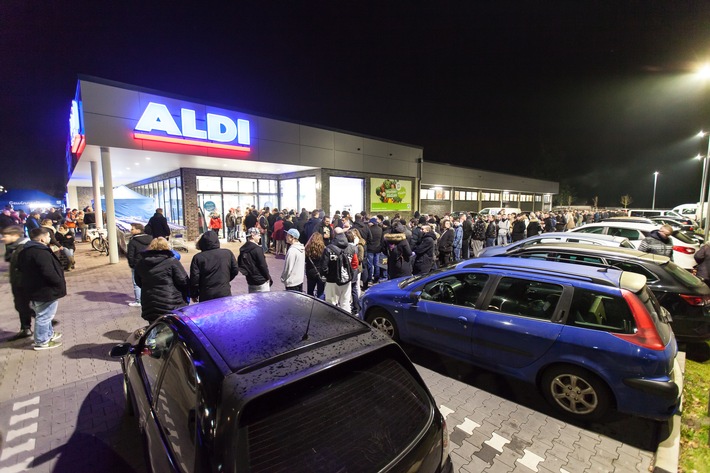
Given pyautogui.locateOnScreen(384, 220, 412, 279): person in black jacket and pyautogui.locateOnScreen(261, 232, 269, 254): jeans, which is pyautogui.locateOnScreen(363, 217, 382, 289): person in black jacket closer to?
pyautogui.locateOnScreen(384, 220, 412, 279): person in black jacket

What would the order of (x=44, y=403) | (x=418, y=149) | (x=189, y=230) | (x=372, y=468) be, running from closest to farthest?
(x=372, y=468), (x=44, y=403), (x=189, y=230), (x=418, y=149)

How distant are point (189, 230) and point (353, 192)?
9.79 metres

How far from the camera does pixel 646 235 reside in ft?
31.9

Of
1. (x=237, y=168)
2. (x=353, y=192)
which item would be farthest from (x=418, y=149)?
(x=237, y=168)

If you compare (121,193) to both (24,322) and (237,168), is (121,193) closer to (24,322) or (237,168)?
(237,168)

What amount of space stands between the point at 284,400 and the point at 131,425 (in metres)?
2.82

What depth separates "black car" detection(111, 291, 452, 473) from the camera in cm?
146

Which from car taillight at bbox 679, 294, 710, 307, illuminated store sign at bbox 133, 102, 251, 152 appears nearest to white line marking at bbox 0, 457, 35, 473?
car taillight at bbox 679, 294, 710, 307

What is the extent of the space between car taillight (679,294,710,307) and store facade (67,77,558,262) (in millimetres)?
14501

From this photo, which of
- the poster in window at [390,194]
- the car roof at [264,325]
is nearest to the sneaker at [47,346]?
the car roof at [264,325]

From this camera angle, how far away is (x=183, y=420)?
1.73m

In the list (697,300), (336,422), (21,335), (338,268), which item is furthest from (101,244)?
(697,300)

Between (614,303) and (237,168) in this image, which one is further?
(237,168)

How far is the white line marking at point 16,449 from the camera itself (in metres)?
2.91
